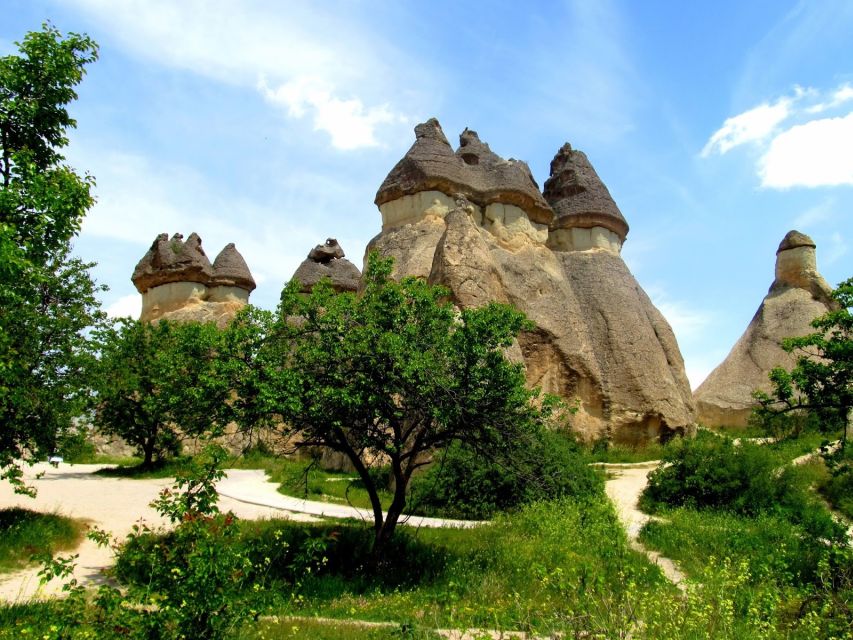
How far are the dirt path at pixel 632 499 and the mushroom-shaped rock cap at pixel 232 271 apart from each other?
63.6 feet

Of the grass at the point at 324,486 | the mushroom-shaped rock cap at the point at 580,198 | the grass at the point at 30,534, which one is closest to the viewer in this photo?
the grass at the point at 30,534

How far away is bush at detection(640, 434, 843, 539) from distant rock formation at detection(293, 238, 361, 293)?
19.2 metres

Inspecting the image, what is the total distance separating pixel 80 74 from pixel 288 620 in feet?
20.1

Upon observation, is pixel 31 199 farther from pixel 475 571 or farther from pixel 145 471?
pixel 145 471

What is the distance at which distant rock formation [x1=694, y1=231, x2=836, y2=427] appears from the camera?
2484 cm

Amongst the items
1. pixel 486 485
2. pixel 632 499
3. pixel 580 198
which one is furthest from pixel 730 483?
pixel 580 198

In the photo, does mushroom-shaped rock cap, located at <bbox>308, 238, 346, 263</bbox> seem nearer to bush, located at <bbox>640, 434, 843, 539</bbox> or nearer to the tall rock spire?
the tall rock spire

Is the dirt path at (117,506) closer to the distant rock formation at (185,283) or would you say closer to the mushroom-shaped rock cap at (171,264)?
the distant rock formation at (185,283)

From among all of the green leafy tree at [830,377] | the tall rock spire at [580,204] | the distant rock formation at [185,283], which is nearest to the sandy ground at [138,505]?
the green leafy tree at [830,377]

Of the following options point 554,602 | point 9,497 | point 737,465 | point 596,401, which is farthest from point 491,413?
point 596,401

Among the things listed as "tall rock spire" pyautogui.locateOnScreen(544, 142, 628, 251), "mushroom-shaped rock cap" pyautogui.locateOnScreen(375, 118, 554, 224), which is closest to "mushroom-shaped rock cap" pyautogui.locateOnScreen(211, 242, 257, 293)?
"mushroom-shaped rock cap" pyautogui.locateOnScreen(375, 118, 554, 224)

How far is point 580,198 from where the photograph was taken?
2569 centimetres

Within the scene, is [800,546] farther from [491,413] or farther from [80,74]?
[80,74]

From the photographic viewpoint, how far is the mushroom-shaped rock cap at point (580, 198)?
82.7 ft
